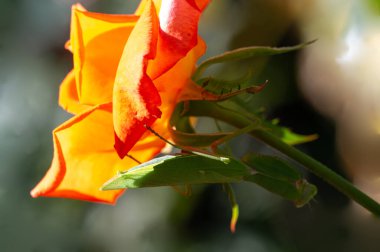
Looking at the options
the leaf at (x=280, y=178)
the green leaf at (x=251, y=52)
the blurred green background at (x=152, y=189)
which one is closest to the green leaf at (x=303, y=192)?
the leaf at (x=280, y=178)

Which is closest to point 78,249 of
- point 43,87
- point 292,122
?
point 43,87

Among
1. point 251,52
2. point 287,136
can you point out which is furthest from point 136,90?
point 287,136

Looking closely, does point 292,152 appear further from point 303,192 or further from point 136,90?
point 136,90

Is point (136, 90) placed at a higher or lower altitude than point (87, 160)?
higher

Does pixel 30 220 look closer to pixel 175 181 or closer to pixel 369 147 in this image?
pixel 369 147

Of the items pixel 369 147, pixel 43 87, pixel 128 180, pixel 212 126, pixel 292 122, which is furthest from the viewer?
pixel 43 87

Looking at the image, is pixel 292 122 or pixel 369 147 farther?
pixel 292 122

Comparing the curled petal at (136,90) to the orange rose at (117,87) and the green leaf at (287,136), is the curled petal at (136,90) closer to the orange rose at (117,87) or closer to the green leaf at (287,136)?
the orange rose at (117,87)
